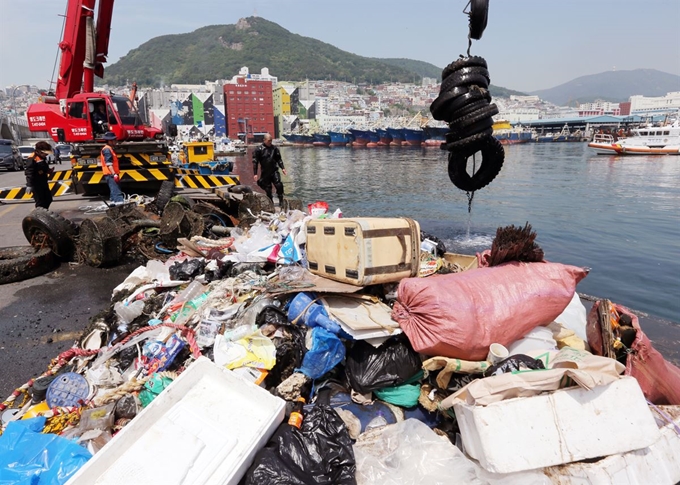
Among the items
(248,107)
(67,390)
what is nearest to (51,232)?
(67,390)

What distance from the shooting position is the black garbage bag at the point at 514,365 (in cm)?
246

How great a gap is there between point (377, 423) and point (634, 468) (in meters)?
1.39

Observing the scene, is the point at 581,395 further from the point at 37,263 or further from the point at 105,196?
the point at 105,196

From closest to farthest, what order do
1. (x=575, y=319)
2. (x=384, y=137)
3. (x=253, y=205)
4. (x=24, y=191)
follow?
(x=575, y=319), (x=253, y=205), (x=24, y=191), (x=384, y=137)

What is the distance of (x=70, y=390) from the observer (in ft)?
9.28

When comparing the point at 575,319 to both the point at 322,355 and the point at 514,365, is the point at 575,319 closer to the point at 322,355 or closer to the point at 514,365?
the point at 514,365

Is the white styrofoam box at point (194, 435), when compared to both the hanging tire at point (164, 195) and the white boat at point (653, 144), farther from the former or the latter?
the white boat at point (653, 144)

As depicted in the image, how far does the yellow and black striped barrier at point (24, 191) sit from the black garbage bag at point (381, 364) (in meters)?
9.97

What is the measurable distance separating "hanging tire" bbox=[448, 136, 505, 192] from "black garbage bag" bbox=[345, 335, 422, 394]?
5.46 feet

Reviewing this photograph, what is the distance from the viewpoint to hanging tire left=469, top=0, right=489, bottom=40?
2.85 meters

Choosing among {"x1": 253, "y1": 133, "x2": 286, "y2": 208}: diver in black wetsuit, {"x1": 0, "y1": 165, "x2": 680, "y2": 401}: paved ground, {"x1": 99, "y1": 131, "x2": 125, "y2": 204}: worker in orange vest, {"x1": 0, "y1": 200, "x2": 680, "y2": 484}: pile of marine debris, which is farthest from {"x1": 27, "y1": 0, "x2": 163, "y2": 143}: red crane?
{"x1": 0, "y1": 200, "x2": 680, "y2": 484}: pile of marine debris

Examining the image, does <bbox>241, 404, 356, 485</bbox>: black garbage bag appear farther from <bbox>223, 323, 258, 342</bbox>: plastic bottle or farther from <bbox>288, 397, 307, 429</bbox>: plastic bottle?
<bbox>223, 323, 258, 342</bbox>: plastic bottle

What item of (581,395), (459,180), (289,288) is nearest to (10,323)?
(289,288)

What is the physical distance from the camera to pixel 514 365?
247cm
